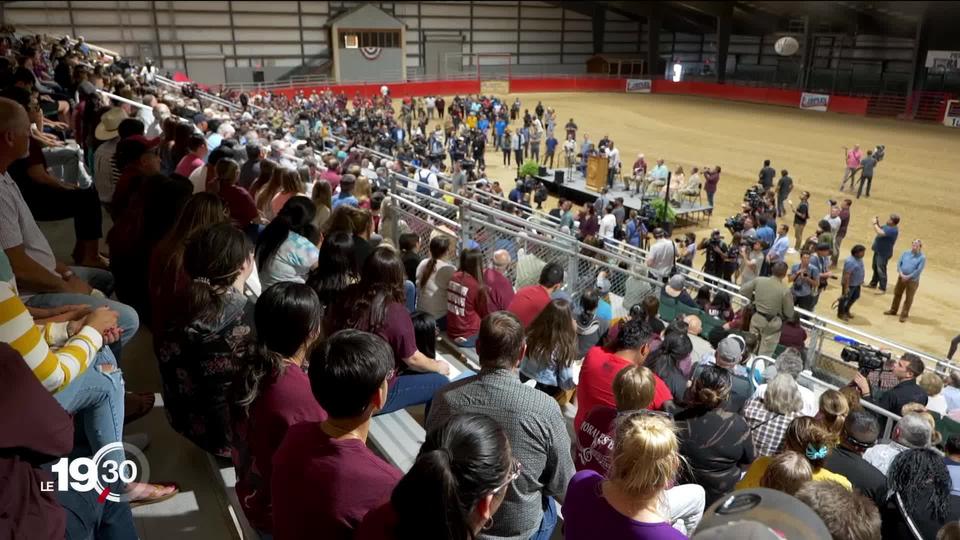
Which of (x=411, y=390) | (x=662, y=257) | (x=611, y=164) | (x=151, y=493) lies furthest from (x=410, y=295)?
(x=611, y=164)

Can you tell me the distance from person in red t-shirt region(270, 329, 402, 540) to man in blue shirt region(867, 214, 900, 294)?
1291 cm

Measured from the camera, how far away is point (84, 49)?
72.9ft

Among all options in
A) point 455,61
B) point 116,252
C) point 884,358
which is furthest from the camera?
point 455,61

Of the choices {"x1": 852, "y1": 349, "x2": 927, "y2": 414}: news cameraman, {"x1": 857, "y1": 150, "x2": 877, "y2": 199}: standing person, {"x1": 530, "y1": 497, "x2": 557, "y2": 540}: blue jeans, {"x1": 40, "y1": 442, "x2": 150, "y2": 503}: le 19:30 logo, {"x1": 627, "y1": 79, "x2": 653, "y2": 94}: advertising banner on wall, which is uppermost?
{"x1": 627, "y1": 79, "x2": 653, "y2": 94}: advertising banner on wall

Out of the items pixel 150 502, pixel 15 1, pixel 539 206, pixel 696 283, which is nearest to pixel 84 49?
pixel 15 1

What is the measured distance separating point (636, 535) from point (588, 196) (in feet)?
58.3

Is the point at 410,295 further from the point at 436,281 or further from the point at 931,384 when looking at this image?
the point at 931,384

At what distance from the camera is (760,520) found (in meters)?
1.18

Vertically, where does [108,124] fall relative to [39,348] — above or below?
above

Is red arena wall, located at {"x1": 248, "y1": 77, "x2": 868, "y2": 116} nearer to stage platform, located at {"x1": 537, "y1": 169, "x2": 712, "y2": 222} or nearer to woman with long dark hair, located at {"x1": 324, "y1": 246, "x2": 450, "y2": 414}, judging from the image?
stage platform, located at {"x1": 537, "y1": 169, "x2": 712, "y2": 222}

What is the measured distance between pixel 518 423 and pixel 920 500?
211 centimetres

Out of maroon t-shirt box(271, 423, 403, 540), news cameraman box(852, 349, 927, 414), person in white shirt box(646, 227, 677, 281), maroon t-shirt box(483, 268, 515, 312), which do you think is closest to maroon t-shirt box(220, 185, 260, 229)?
maroon t-shirt box(483, 268, 515, 312)

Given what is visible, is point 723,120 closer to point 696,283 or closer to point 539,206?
point 539,206

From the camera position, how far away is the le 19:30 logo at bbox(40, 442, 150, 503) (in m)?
2.25
